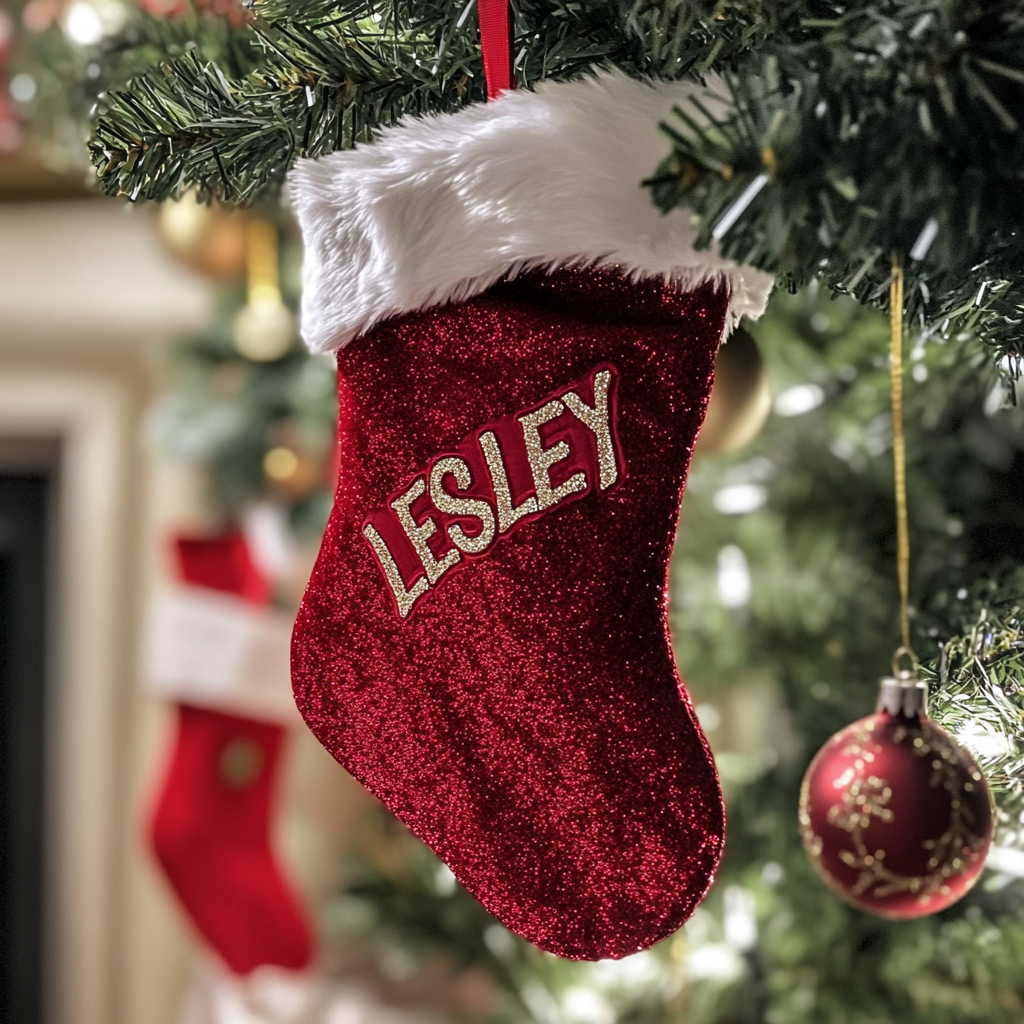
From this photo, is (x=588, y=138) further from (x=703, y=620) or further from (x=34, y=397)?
(x=34, y=397)

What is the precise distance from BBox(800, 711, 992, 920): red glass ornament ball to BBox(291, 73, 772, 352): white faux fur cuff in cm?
19

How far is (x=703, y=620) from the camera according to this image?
105 centimetres

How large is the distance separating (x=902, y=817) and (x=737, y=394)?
0.27m

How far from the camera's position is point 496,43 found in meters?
0.44

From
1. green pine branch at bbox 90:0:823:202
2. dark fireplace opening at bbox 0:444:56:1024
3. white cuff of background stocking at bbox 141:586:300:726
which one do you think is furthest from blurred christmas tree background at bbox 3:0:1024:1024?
dark fireplace opening at bbox 0:444:56:1024

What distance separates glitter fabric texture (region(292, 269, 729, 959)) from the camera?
1.55 feet

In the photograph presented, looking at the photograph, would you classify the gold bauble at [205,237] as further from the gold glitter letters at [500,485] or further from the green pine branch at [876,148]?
the green pine branch at [876,148]

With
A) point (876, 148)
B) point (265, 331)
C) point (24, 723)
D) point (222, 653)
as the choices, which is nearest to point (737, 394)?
point (876, 148)

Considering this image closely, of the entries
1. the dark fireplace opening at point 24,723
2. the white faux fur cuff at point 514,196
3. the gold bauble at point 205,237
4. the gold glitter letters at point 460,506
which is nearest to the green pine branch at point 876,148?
the white faux fur cuff at point 514,196

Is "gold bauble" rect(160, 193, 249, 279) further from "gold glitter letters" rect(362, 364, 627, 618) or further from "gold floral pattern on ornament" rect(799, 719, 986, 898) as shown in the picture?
"gold floral pattern on ornament" rect(799, 719, 986, 898)

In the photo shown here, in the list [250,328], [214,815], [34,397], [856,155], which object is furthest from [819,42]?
[34,397]

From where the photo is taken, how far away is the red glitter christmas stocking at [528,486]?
1.43 feet

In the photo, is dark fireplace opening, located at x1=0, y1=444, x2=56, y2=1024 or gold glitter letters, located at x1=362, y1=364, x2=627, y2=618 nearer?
gold glitter letters, located at x1=362, y1=364, x2=627, y2=618

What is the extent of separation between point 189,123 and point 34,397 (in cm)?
133
